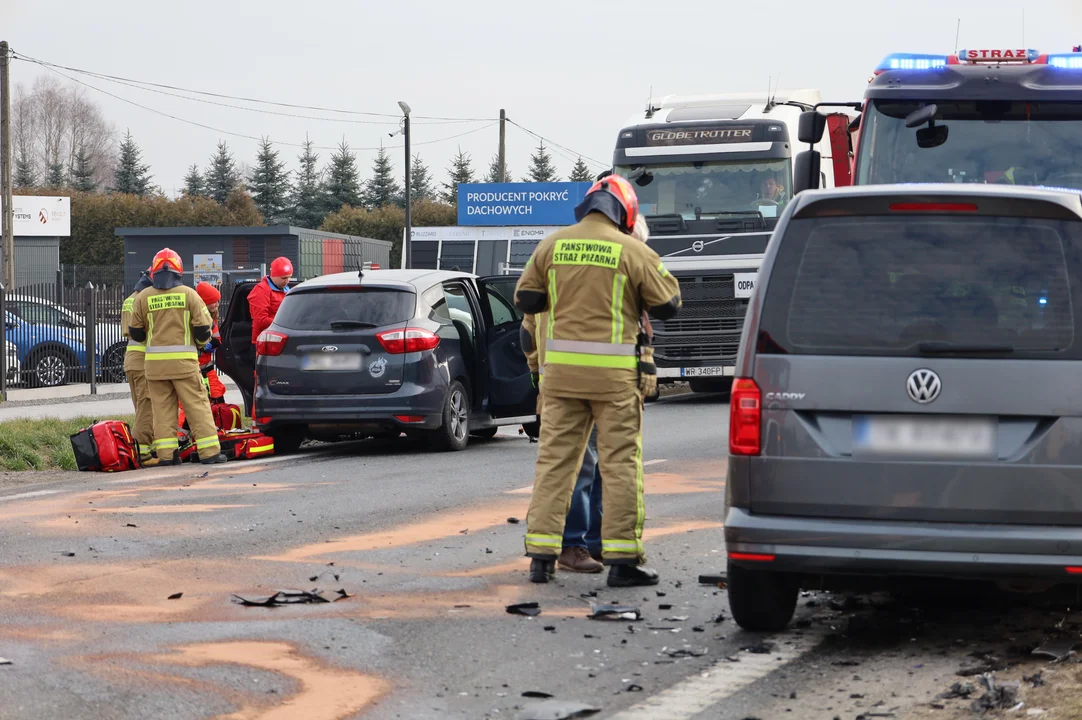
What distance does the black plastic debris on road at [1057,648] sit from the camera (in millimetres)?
5586

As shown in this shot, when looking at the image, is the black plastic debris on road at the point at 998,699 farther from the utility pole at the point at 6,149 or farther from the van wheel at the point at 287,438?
the utility pole at the point at 6,149

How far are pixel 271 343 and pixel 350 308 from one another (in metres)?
0.75

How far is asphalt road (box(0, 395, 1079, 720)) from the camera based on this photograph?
508 cm

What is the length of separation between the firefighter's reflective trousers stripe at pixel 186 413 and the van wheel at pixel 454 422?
6.28 feet

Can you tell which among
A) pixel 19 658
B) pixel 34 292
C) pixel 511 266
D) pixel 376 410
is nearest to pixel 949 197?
pixel 19 658

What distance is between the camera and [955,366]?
210 inches

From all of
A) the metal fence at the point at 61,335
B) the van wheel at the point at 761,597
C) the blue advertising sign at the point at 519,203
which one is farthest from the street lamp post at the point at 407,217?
the van wheel at the point at 761,597

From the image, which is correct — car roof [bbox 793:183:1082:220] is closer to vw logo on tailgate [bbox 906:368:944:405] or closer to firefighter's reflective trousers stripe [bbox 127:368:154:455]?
vw logo on tailgate [bbox 906:368:944:405]

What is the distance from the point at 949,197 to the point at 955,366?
0.62m

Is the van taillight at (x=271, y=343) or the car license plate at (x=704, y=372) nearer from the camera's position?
the van taillight at (x=271, y=343)

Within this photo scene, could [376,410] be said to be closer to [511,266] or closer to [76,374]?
[76,374]

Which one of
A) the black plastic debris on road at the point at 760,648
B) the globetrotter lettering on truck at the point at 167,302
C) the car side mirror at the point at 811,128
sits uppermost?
the car side mirror at the point at 811,128

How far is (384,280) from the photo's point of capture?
13148 mm

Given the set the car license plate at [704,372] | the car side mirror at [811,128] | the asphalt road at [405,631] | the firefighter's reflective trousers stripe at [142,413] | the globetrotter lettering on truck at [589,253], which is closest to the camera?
the asphalt road at [405,631]
